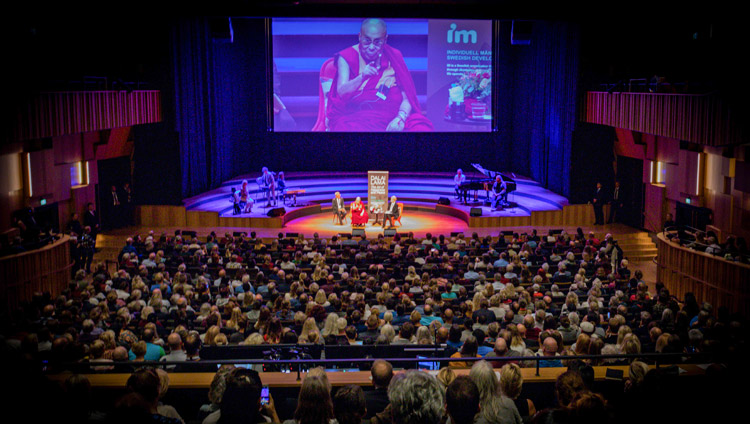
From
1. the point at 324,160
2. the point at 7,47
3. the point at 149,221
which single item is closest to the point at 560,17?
the point at 324,160

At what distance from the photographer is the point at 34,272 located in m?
13.7

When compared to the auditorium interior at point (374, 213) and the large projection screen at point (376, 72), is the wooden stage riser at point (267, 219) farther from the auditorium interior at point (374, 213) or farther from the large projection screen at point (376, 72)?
the large projection screen at point (376, 72)

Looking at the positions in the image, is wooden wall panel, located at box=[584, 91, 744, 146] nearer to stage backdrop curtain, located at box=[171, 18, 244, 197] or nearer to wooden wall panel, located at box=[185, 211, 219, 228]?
wooden wall panel, located at box=[185, 211, 219, 228]

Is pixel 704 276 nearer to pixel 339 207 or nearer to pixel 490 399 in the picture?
pixel 339 207

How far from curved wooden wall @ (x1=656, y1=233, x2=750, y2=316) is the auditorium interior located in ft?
0.17

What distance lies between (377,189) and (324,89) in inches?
250

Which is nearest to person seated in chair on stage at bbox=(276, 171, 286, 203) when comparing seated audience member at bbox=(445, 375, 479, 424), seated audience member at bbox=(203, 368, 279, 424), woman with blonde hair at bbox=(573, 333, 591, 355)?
woman with blonde hair at bbox=(573, 333, 591, 355)

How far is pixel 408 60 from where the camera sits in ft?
81.5

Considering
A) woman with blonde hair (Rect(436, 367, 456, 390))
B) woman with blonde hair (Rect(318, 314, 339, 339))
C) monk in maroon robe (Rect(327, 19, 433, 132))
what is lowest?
woman with blonde hair (Rect(318, 314, 339, 339))

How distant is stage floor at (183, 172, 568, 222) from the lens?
2091 centimetres

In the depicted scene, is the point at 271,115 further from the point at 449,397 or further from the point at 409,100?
the point at 449,397

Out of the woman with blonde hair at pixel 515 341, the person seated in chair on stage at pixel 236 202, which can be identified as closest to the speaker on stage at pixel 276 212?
the person seated in chair on stage at pixel 236 202

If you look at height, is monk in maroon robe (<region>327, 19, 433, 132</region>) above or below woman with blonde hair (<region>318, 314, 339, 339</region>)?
above

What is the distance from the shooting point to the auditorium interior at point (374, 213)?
5.35 meters
